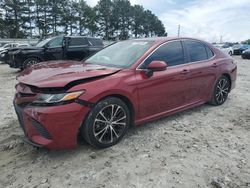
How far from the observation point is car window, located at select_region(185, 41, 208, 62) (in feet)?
16.0

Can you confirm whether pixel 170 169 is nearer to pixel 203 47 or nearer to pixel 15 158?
pixel 15 158

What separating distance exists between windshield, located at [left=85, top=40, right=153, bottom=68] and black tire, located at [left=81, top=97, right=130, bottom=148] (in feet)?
2.35

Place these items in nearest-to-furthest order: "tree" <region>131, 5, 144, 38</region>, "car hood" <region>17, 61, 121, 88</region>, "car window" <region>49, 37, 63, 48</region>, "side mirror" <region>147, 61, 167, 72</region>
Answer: "car hood" <region>17, 61, 121, 88</region>
"side mirror" <region>147, 61, 167, 72</region>
"car window" <region>49, 37, 63, 48</region>
"tree" <region>131, 5, 144, 38</region>

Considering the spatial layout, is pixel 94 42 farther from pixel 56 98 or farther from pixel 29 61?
pixel 56 98

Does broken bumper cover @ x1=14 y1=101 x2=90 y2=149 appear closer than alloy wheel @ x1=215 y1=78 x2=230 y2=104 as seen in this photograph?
Yes

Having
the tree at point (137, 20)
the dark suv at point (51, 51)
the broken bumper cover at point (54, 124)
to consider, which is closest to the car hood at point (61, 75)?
the broken bumper cover at point (54, 124)

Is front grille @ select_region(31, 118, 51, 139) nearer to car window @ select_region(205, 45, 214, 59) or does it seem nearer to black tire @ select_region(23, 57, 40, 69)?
car window @ select_region(205, 45, 214, 59)

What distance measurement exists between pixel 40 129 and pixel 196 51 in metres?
3.34

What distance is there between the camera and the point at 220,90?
562cm

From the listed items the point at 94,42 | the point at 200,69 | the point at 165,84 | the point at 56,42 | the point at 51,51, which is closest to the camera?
the point at 165,84

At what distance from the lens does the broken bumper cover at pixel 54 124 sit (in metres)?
3.05

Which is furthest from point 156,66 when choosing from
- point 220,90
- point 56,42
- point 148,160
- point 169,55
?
point 56,42

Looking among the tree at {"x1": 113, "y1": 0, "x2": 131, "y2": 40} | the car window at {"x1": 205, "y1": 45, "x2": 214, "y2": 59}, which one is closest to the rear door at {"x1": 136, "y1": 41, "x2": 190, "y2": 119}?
the car window at {"x1": 205, "y1": 45, "x2": 214, "y2": 59}

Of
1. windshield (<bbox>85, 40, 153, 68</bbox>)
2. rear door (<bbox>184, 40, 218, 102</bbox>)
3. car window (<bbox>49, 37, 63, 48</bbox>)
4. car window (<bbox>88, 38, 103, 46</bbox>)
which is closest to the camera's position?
windshield (<bbox>85, 40, 153, 68</bbox>)
